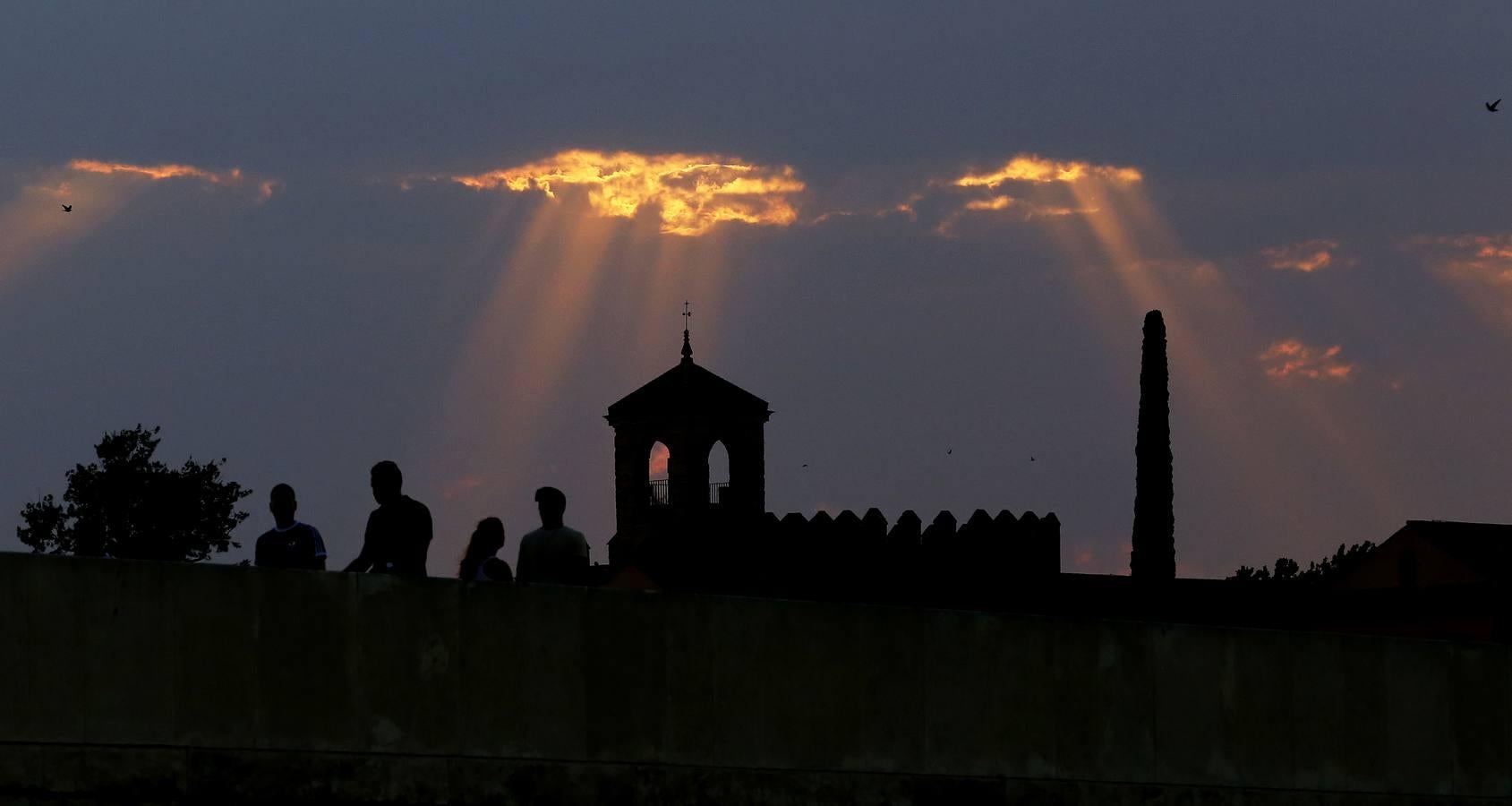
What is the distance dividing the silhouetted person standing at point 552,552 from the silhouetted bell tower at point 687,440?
219 ft

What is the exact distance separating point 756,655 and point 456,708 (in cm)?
220

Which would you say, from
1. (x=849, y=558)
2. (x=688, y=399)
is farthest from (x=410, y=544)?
(x=688, y=399)

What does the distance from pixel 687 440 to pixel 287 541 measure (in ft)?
224

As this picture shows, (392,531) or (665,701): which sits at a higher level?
(392,531)

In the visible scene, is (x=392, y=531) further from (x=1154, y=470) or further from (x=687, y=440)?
(x=687, y=440)

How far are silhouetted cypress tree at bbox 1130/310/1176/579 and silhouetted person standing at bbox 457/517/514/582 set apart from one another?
37981 millimetres

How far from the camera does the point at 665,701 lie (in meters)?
15.9

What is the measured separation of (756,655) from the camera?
1647cm

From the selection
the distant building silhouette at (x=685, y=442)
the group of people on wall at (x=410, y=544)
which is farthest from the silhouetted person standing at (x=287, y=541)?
the distant building silhouette at (x=685, y=442)

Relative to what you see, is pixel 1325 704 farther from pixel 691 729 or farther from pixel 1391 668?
pixel 691 729

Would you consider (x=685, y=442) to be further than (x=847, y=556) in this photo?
Yes

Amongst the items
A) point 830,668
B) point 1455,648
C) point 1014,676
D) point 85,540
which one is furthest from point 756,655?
point 85,540

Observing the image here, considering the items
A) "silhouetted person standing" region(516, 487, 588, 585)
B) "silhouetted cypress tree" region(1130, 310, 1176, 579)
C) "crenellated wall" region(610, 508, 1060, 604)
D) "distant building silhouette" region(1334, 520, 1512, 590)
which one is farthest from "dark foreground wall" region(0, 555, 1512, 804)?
"distant building silhouette" region(1334, 520, 1512, 590)

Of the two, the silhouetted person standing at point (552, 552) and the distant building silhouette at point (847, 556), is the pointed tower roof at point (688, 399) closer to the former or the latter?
the distant building silhouette at point (847, 556)
